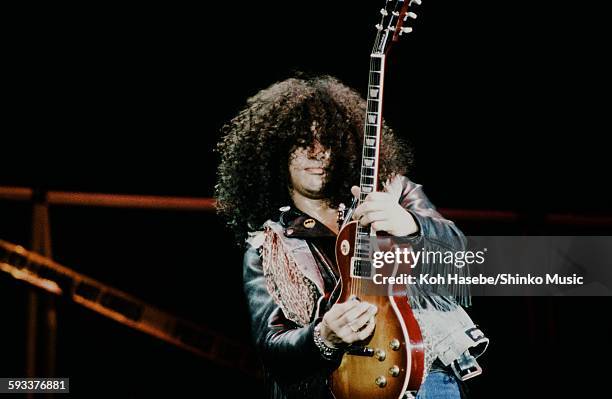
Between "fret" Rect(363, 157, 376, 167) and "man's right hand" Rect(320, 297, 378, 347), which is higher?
"fret" Rect(363, 157, 376, 167)

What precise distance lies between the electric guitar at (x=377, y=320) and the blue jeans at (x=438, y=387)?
10 centimetres

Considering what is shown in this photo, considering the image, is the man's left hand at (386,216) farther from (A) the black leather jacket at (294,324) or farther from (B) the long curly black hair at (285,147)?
(B) the long curly black hair at (285,147)

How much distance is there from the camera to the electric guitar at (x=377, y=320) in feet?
5.77

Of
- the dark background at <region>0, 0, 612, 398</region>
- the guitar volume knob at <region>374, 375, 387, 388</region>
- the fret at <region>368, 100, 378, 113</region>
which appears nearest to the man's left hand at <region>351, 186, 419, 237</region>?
the fret at <region>368, 100, 378, 113</region>

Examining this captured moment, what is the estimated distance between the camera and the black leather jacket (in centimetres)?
184

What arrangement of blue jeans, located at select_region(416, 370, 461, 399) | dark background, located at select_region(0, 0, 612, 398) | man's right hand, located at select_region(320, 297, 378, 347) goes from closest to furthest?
1. man's right hand, located at select_region(320, 297, 378, 347)
2. blue jeans, located at select_region(416, 370, 461, 399)
3. dark background, located at select_region(0, 0, 612, 398)

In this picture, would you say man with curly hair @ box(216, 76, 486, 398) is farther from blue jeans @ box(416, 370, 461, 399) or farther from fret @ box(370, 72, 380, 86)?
fret @ box(370, 72, 380, 86)

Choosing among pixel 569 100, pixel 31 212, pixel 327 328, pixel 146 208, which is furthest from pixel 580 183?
pixel 31 212

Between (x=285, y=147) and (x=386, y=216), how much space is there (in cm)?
44

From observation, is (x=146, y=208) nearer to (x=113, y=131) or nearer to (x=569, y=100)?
(x=113, y=131)

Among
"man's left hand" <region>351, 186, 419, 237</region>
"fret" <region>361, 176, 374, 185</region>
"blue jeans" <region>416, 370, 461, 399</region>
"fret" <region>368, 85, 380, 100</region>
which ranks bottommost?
"blue jeans" <region>416, 370, 461, 399</region>

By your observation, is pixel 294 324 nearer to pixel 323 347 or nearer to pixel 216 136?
pixel 323 347

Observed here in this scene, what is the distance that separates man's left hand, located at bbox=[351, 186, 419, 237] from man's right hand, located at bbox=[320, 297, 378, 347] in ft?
0.59

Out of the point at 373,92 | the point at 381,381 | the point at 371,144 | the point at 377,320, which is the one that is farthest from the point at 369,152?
the point at 381,381
